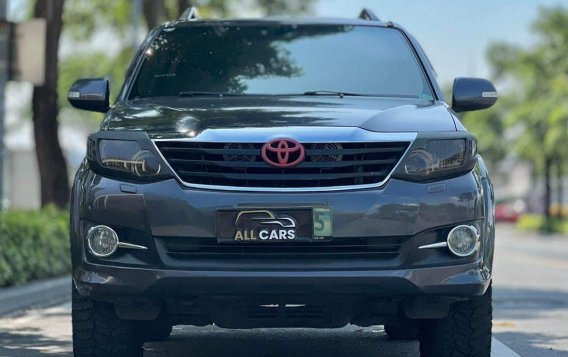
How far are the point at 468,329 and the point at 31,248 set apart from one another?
7.92 metres

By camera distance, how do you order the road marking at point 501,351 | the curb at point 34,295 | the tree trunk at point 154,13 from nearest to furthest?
the road marking at point 501,351
the curb at point 34,295
the tree trunk at point 154,13

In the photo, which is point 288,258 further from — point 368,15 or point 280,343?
point 368,15

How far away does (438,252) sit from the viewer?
19.1ft

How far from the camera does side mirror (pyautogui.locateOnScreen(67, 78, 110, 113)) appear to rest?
704 cm

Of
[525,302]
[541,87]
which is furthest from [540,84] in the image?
[525,302]

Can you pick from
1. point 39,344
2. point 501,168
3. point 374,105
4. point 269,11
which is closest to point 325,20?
point 374,105

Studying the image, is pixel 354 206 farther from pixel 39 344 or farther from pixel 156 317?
pixel 39 344

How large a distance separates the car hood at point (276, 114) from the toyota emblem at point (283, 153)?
0.18m

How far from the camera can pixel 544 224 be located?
55.2 metres

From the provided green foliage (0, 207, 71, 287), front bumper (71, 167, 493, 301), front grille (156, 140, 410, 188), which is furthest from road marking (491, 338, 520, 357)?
green foliage (0, 207, 71, 287)

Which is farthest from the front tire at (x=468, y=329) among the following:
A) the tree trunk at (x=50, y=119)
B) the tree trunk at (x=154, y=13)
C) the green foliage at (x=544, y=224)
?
the green foliage at (x=544, y=224)

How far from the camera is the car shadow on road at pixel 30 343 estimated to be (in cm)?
800

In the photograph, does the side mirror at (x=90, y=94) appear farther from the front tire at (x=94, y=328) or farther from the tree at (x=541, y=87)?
the tree at (x=541, y=87)

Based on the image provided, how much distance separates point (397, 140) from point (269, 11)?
28647 mm
